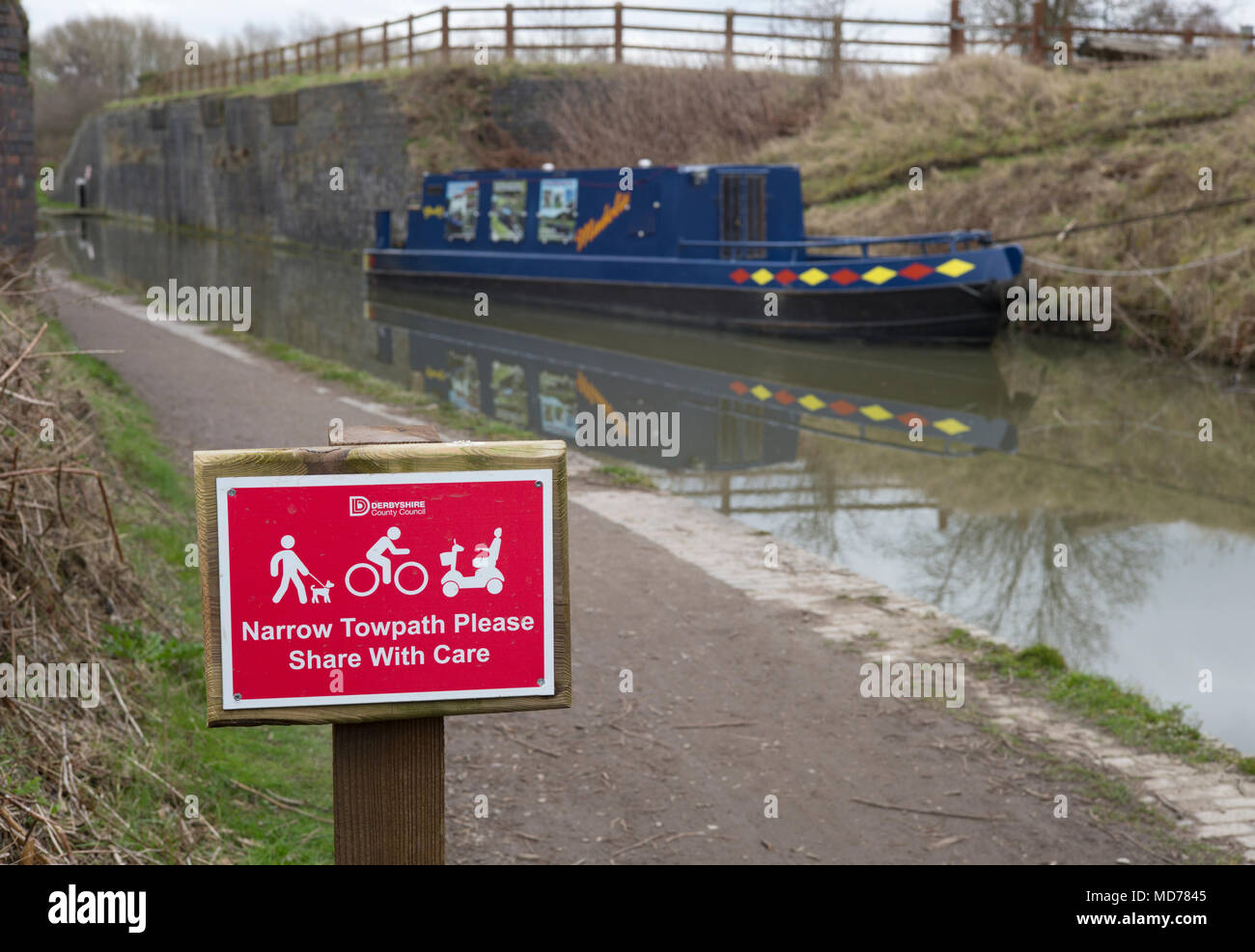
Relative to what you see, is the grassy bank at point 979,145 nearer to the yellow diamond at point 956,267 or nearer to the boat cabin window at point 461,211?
the yellow diamond at point 956,267

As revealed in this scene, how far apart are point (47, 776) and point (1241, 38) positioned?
25.7 meters

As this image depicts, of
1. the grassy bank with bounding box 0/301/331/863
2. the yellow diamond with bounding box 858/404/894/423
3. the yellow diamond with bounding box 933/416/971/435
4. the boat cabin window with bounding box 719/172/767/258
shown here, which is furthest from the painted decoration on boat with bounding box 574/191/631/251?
the grassy bank with bounding box 0/301/331/863

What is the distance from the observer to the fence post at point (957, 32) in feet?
98.9

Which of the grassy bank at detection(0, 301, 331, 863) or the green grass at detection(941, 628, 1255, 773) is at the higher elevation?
the grassy bank at detection(0, 301, 331, 863)

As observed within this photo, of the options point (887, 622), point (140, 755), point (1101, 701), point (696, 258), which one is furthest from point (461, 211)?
point (140, 755)

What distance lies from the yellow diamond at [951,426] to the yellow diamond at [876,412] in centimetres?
55

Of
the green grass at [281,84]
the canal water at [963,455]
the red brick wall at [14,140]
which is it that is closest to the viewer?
the canal water at [963,455]

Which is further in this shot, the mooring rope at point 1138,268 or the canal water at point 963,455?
the mooring rope at point 1138,268

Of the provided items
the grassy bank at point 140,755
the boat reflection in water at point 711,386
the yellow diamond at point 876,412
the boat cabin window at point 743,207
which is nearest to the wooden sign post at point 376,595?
the grassy bank at point 140,755

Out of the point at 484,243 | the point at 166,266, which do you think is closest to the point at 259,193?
the point at 166,266

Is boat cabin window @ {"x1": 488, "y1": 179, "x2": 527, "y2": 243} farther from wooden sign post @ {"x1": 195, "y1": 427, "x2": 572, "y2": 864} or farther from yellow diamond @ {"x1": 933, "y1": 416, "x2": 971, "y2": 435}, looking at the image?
→ wooden sign post @ {"x1": 195, "y1": 427, "x2": 572, "y2": 864}

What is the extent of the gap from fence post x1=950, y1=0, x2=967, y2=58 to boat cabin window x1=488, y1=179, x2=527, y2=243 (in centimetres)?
1171

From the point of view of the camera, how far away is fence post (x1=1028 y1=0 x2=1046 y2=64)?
91.2ft
